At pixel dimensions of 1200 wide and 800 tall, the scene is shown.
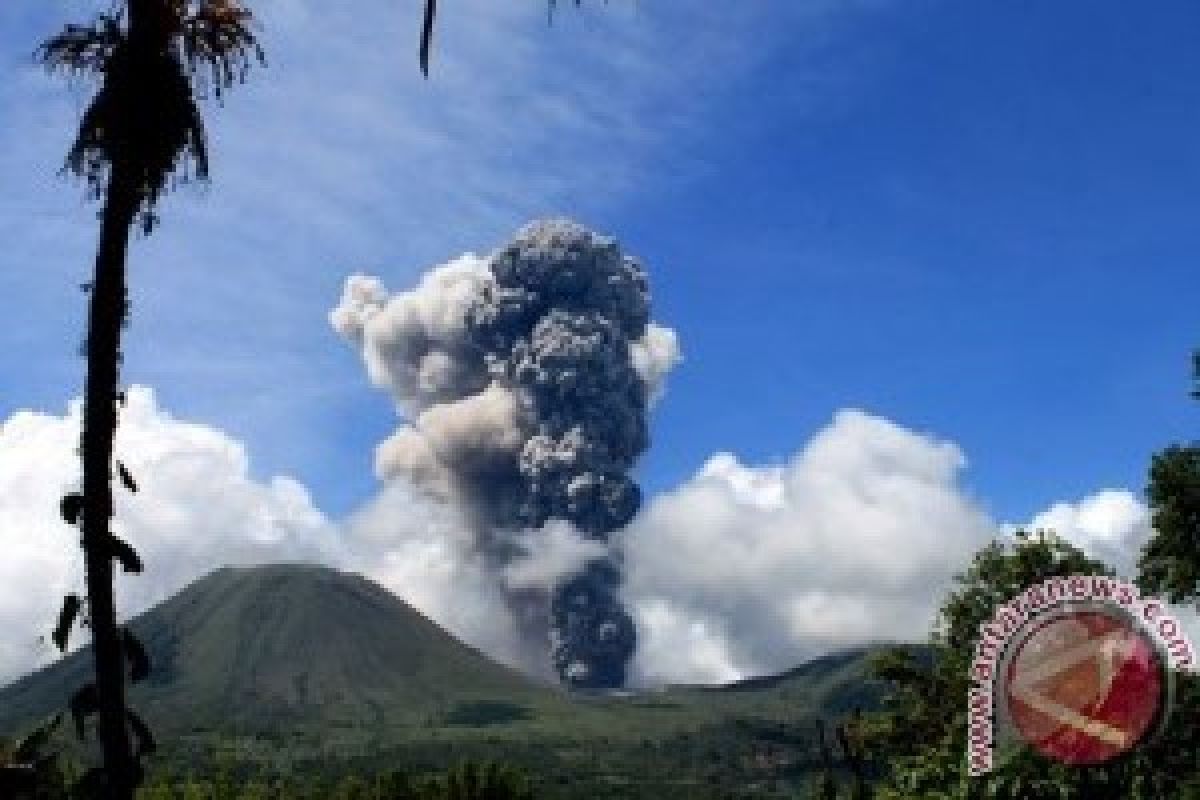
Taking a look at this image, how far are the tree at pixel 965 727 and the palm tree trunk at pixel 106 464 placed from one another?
35574 mm

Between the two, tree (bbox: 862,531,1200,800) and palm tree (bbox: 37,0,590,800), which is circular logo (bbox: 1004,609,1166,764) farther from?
palm tree (bbox: 37,0,590,800)

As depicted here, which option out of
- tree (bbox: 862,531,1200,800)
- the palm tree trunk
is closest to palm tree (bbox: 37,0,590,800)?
the palm tree trunk

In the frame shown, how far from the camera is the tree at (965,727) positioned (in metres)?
48.3

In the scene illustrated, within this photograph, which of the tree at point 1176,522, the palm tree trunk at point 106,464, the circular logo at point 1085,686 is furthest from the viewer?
the tree at point 1176,522

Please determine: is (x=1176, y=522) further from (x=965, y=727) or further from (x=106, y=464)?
(x=106, y=464)

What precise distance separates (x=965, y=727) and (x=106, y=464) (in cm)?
5263

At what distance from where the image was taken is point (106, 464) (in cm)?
884

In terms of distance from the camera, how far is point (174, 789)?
124812mm

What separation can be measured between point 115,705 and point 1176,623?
25502 mm

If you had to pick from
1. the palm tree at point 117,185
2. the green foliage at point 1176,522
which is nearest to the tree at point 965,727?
the green foliage at point 1176,522

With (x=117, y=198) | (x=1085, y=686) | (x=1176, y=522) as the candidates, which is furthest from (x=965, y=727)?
(x=117, y=198)

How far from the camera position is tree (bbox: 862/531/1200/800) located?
159 ft

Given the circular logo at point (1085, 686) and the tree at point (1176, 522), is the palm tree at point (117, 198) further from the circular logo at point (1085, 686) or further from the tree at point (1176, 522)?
the tree at point (1176, 522)

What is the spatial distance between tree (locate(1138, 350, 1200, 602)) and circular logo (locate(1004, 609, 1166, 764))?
1580 cm
